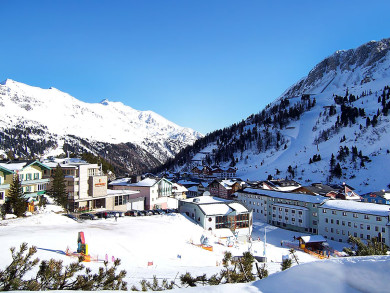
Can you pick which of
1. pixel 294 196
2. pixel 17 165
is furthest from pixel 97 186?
pixel 294 196

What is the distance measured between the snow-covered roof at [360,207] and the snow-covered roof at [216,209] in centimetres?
1821

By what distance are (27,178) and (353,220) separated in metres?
52.9

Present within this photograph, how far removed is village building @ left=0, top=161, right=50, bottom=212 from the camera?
129ft

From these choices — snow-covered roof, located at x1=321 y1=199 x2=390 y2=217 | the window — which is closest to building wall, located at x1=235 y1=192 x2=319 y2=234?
snow-covered roof, located at x1=321 y1=199 x2=390 y2=217

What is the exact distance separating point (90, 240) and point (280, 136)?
158218 millimetres

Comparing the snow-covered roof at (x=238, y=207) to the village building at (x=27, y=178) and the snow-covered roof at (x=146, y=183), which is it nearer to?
the snow-covered roof at (x=146, y=183)

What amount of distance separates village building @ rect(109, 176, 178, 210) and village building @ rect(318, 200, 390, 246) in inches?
1298

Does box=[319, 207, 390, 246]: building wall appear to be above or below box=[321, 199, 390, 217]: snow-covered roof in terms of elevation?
below

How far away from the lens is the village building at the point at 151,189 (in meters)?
64.4

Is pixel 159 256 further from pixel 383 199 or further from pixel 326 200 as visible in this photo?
pixel 383 199

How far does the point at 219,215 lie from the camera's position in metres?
52.2

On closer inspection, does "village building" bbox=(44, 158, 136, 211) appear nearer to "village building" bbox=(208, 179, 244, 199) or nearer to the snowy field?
the snowy field

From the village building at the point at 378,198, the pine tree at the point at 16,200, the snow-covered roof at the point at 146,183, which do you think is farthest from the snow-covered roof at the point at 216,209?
the village building at the point at 378,198

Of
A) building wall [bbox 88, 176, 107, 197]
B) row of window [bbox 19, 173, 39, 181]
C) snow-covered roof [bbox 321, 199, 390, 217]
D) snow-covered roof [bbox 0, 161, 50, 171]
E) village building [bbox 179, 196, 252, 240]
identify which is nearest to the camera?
snow-covered roof [bbox 0, 161, 50, 171]
